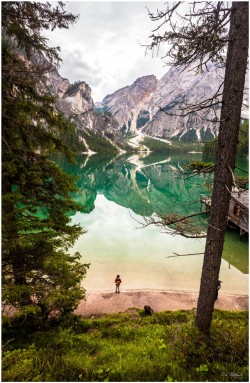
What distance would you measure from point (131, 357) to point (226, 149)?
5.69 meters

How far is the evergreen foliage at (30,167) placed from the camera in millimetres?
6016

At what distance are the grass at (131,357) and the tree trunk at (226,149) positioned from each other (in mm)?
599

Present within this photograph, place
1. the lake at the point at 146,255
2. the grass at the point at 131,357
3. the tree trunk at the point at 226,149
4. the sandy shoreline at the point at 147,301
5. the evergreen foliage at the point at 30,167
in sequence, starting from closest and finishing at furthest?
1. the tree trunk at the point at 226,149
2. the grass at the point at 131,357
3. the evergreen foliage at the point at 30,167
4. the sandy shoreline at the point at 147,301
5. the lake at the point at 146,255

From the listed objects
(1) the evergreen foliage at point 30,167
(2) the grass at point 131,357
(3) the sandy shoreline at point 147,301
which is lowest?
(3) the sandy shoreline at point 147,301

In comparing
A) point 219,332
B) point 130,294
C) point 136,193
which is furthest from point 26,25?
point 136,193

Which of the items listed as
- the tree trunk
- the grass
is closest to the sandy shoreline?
the grass

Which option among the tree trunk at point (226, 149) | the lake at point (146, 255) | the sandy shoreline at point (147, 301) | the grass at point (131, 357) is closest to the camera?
the tree trunk at point (226, 149)

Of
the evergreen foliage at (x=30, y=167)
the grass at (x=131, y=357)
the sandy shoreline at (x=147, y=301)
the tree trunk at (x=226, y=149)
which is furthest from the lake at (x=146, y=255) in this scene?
the grass at (x=131, y=357)

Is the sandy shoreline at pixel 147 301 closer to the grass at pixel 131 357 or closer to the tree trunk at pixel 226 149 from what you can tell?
the grass at pixel 131 357

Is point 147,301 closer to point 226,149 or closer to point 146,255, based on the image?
point 146,255

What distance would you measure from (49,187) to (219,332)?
6164mm

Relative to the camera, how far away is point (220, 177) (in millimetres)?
5098

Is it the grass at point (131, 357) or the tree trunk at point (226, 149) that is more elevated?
the tree trunk at point (226, 149)

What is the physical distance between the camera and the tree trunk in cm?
448
